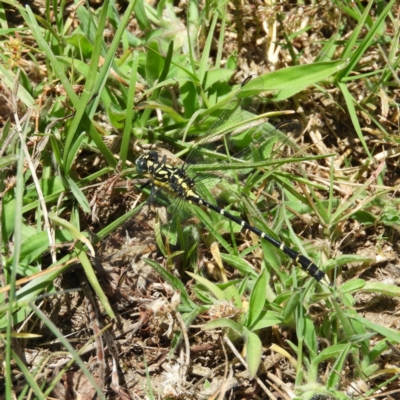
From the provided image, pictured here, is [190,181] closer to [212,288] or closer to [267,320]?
[212,288]

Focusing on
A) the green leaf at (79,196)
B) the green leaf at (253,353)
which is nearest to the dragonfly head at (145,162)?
the green leaf at (79,196)

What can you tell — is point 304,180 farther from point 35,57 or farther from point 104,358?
point 35,57

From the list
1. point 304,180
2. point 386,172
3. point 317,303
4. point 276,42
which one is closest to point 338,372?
point 317,303

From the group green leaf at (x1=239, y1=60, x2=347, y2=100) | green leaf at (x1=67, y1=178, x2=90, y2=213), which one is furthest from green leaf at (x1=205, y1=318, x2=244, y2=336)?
green leaf at (x1=239, y1=60, x2=347, y2=100)

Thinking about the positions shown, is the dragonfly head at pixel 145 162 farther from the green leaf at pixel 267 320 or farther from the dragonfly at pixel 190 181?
the green leaf at pixel 267 320

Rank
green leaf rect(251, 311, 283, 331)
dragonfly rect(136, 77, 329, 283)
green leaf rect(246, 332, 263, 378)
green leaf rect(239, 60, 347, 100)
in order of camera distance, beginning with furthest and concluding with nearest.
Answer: green leaf rect(239, 60, 347, 100)
dragonfly rect(136, 77, 329, 283)
green leaf rect(251, 311, 283, 331)
green leaf rect(246, 332, 263, 378)

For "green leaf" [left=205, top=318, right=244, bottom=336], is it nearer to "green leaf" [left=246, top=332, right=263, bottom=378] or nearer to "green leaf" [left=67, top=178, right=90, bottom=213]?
"green leaf" [left=246, top=332, right=263, bottom=378]

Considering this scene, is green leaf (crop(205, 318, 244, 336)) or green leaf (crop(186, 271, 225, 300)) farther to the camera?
green leaf (crop(186, 271, 225, 300))

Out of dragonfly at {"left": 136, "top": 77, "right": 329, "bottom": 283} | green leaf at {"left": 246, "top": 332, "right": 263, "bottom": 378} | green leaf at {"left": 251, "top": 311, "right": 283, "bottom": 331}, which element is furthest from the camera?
dragonfly at {"left": 136, "top": 77, "right": 329, "bottom": 283}

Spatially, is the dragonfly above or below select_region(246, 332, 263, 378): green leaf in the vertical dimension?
above

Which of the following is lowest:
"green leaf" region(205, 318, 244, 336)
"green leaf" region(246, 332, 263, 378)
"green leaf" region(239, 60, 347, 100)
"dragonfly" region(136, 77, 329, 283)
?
"green leaf" region(246, 332, 263, 378)

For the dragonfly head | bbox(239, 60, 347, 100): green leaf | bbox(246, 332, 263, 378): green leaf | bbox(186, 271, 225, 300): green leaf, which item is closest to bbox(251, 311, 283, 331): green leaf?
bbox(246, 332, 263, 378): green leaf
